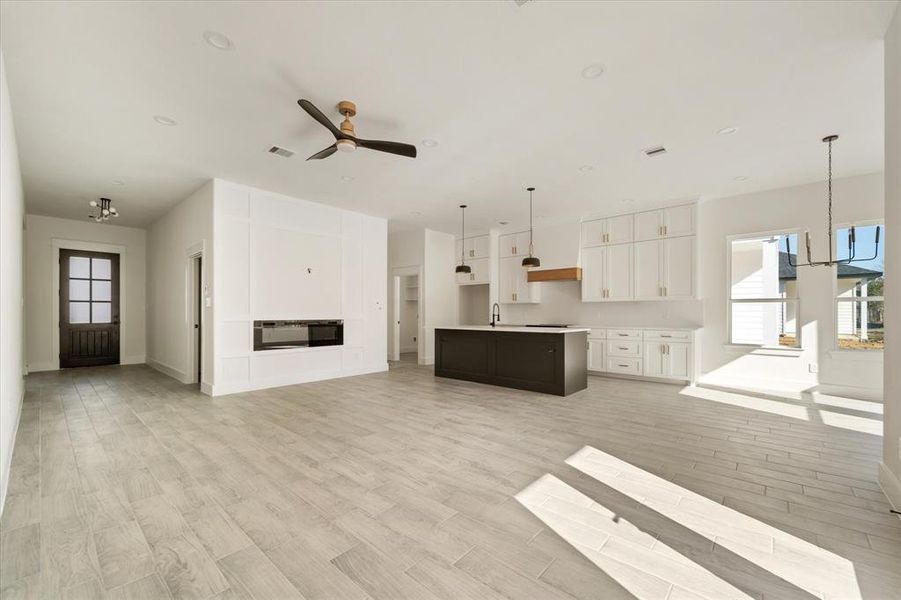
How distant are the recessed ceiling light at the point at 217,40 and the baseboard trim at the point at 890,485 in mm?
4901

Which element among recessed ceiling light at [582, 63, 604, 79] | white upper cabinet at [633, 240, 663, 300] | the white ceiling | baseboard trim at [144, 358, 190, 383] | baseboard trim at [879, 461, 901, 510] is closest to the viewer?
baseboard trim at [879, 461, 901, 510]

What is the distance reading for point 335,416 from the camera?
167 inches

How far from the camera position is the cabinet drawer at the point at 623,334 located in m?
6.54

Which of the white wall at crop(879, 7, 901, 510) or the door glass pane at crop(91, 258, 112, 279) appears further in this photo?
the door glass pane at crop(91, 258, 112, 279)

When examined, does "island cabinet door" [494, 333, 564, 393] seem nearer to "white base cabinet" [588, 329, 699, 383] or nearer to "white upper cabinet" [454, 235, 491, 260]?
"white base cabinet" [588, 329, 699, 383]

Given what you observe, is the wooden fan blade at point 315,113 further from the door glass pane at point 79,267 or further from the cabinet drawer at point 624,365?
the door glass pane at point 79,267

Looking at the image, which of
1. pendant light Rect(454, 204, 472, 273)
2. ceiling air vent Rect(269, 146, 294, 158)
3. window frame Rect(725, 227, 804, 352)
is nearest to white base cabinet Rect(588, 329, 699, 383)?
window frame Rect(725, 227, 804, 352)

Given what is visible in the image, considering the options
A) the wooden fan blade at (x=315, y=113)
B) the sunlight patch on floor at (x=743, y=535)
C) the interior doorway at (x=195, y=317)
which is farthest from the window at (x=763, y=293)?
the interior doorway at (x=195, y=317)

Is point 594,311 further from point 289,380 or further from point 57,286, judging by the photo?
point 57,286

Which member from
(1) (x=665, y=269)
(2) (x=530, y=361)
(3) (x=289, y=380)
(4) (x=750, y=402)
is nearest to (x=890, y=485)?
(4) (x=750, y=402)

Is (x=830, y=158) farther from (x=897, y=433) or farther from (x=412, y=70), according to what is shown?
(x=412, y=70)

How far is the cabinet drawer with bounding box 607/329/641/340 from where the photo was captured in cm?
654

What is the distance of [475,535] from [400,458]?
1.16 meters

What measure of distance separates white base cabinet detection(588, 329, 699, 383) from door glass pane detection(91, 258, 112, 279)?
986cm
